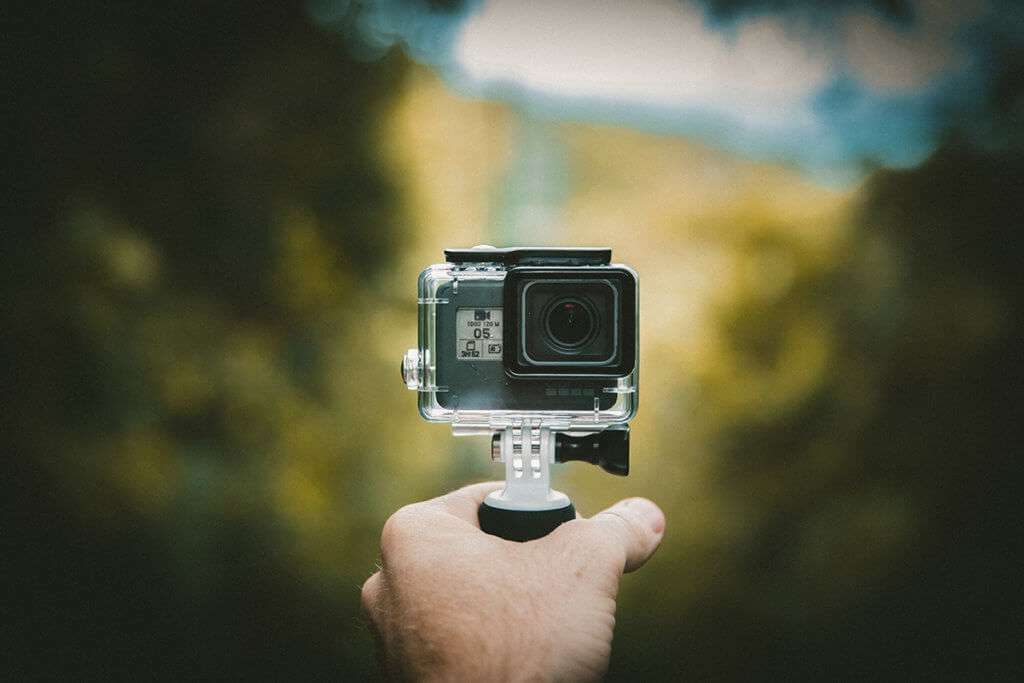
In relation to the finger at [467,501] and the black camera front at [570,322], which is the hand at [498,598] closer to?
the finger at [467,501]

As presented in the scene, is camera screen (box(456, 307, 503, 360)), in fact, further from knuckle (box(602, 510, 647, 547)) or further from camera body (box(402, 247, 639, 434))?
knuckle (box(602, 510, 647, 547))

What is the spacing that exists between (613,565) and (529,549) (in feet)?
0.32

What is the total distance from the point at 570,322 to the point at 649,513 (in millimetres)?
273

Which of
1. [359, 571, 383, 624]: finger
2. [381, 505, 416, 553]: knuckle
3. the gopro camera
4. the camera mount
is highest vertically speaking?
the gopro camera

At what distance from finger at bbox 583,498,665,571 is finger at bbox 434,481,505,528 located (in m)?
0.16

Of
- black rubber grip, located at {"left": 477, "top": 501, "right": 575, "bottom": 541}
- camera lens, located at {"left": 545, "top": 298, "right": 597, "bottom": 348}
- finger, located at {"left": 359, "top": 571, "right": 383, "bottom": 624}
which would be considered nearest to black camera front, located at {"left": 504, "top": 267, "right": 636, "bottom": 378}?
camera lens, located at {"left": 545, "top": 298, "right": 597, "bottom": 348}

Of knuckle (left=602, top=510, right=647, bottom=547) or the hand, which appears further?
knuckle (left=602, top=510, right=647, bottom=547)

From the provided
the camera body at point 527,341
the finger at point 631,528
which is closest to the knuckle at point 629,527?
the finger at point 631,528

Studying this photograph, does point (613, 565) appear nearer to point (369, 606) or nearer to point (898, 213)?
point (369, 606)

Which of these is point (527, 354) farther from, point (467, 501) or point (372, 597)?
point (372, 597)

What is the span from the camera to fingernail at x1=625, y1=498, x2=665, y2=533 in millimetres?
885

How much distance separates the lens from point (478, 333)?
866 mm

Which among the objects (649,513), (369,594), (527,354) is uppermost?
(527,354)

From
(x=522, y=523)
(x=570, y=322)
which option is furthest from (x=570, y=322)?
(x=522, y=523)
